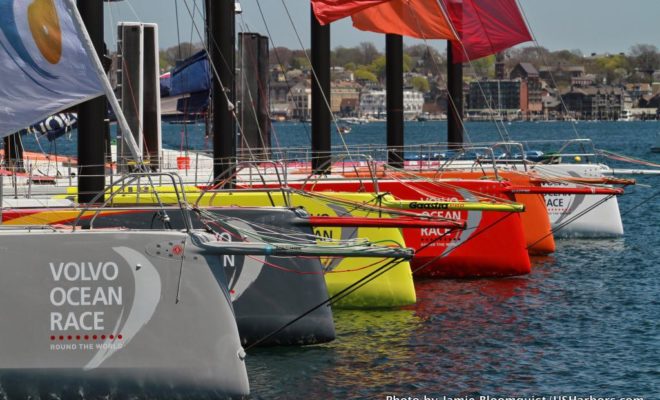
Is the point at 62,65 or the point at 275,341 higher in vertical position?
the point at 62,65

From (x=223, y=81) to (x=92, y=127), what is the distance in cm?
500

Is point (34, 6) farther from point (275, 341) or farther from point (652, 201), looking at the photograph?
point (652, 201)

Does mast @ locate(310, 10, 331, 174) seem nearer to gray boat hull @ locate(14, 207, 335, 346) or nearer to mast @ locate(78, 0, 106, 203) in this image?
mast @ locate(78, 0, 106, 203)

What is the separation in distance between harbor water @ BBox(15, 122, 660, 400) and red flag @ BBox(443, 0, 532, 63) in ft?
21.4

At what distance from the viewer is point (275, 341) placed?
17562 mm

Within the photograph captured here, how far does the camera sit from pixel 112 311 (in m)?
13.9

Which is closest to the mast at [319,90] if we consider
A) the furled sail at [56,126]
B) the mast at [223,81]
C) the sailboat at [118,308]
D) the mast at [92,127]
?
the mast at [223,81]

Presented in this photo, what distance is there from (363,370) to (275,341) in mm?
1310

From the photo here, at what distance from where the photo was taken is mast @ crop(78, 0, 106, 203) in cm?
1847

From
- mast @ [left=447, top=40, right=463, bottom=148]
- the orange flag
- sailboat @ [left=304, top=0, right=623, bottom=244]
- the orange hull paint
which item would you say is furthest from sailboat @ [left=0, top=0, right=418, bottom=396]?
mast @ [left=447, top=40, right=463, bottom=148]

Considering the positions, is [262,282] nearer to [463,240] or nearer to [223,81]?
[223,81]

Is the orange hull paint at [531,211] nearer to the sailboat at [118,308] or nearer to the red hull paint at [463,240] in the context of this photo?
the red hull paint at [463,240]

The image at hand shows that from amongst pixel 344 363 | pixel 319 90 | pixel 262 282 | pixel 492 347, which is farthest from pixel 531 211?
pixel 262 282

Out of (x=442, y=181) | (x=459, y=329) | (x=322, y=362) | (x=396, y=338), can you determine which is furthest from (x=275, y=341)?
(x=442, y=181)
